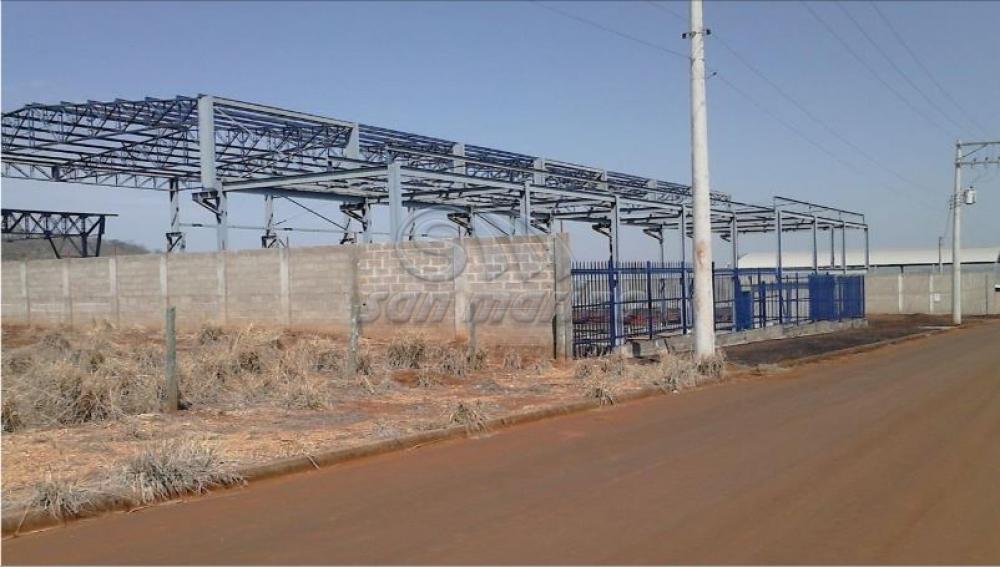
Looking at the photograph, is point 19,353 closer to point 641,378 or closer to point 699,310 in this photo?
point 641,378

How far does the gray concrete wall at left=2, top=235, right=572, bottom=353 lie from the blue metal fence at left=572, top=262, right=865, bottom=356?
0.99 m

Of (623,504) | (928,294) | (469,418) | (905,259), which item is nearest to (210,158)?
(469,418)

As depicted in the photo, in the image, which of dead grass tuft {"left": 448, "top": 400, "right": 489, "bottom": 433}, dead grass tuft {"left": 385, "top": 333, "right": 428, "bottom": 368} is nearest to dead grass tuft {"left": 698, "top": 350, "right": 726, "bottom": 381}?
dead grass tuft {"left": 385, "top": 333, "right": 428, "bottom": 368}

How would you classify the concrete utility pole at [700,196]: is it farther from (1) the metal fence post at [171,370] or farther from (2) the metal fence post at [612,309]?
(1) the metal fence post at [171,370]

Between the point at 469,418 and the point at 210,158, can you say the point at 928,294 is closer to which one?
the point at 210,158

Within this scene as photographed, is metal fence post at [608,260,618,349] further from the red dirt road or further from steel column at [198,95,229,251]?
steel column at [198,95,229,251]

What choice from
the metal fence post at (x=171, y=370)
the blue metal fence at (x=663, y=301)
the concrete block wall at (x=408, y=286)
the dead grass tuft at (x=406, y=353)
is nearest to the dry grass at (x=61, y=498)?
Result: the metal fence post at (x=171, y=370)

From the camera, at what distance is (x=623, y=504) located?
21.5 feet

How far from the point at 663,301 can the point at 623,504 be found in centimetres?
1489

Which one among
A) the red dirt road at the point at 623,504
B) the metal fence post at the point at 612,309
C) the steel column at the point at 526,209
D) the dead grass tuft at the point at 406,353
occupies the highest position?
the steel column at the point at 526,209

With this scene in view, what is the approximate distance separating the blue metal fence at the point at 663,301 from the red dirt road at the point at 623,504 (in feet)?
25.5

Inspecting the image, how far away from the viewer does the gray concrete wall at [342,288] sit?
17922 millimetres

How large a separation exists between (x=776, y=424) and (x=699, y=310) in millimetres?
6299

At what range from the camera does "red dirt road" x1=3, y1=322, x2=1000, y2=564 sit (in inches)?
215
